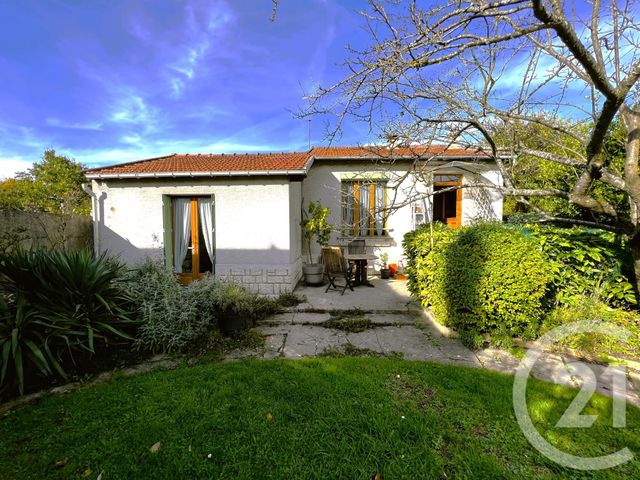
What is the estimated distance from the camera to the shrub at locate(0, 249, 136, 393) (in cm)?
332

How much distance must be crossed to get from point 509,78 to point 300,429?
595 centimetres

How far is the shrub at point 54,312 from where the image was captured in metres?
3.32

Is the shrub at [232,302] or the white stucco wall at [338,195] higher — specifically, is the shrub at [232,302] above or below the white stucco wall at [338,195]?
below

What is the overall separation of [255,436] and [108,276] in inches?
136

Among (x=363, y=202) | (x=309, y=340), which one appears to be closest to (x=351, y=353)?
(x=309, y=340)

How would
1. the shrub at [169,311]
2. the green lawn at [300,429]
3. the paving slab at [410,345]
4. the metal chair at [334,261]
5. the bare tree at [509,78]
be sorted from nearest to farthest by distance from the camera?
the green lawn at [300,429]
the bare tree at [509,78]
the paving slab at [410,345]
the shrub at [169,311]
the metal chair at [334,261]

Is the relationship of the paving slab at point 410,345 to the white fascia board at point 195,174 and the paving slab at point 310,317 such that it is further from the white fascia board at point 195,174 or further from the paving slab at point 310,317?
the white fascia board at point 195,174

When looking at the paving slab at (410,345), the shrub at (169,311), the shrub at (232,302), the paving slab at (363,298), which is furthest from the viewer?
the paving slab at (363,298)

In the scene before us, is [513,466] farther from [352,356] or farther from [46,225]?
[46,225]

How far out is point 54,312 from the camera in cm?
371

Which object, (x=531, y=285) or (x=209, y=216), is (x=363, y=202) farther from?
(x=531, y=285)

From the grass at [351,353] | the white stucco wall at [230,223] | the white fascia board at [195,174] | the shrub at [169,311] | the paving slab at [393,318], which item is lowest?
the grass at [351,353]

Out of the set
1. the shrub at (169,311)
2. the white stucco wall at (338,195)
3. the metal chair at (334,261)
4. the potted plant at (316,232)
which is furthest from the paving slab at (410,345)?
the white stucco wall at (338,195)

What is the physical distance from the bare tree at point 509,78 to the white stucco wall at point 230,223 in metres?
3.42
